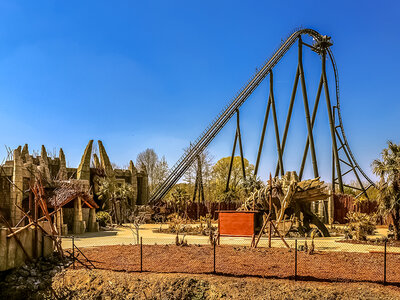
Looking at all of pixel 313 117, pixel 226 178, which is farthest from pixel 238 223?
pixel 226 178

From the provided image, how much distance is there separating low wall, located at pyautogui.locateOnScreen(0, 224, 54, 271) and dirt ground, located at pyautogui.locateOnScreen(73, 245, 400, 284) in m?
1.53

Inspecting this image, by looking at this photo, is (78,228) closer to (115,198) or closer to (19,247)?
(115,198)

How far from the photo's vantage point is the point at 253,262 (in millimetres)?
11930

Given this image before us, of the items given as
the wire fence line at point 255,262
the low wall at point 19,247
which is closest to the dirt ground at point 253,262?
the wire fence line at point 255,262

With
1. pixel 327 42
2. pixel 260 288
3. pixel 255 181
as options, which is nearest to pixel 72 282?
pixel 260 288

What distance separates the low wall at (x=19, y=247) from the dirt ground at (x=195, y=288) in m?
1.46

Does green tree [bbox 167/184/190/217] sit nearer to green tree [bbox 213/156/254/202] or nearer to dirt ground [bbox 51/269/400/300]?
green tree [bbox 213/156/254/202]

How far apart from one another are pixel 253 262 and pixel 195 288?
262 cm

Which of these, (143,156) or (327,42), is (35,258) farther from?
(143,156)

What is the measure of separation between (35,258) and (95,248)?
2.85 metres

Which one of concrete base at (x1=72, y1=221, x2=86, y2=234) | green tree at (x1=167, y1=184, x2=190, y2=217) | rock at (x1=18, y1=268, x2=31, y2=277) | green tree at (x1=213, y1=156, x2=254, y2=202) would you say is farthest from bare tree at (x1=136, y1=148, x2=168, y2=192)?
rock at (x1=18, y1=268, x2=31, y2=277)

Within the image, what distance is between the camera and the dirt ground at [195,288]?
30.3 ft

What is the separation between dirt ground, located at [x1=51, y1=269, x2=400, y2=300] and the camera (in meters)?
9.24

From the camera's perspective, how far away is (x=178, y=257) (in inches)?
503
